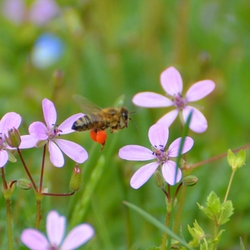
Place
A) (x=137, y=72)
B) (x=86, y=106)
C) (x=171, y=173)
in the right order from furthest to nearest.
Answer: (x=137, y=72), (x=86, y=106), (x=171, y=173)

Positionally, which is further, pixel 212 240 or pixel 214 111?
pixel 214 111

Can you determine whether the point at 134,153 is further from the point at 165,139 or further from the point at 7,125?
the point at 7,125

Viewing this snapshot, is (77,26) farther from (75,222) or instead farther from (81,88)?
(75,222)

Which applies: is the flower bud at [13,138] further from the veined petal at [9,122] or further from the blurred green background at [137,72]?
the blurred green background at [137,72]

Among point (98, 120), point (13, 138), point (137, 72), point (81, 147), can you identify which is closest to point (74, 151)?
point (81, 147)

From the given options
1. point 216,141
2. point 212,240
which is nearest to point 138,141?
point 216,141

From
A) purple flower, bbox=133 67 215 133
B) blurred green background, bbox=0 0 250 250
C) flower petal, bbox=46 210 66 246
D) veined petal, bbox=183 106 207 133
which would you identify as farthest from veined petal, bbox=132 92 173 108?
blurred green background, bbox=0 0 250 250
